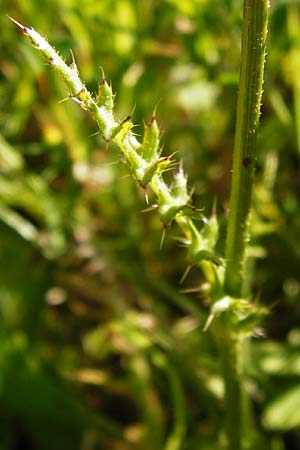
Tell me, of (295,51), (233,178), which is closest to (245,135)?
(233,178)

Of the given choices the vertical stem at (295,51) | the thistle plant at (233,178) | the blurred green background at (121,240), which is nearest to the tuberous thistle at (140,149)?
the thistle plant at (233,178)

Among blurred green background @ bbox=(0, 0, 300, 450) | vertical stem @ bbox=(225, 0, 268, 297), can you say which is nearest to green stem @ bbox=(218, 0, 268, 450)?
vertical stem @ bbox=(225, 0, 268, 297)

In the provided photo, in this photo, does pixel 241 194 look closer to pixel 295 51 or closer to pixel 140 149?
pixel 140 149

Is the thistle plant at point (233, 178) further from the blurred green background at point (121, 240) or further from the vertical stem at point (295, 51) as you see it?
the vertical stem at point (295, 51)

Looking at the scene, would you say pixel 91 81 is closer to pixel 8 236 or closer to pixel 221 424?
pixel 8 236

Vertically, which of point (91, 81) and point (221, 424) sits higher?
point (91, 81)

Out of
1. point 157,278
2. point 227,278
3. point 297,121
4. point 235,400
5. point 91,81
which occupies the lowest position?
point 235,400

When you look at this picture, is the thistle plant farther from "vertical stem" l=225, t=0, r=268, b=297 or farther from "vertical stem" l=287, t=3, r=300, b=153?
"vertical stem" l=287, t=3, r=300, b=153

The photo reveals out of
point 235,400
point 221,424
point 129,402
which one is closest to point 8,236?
point 129,402
